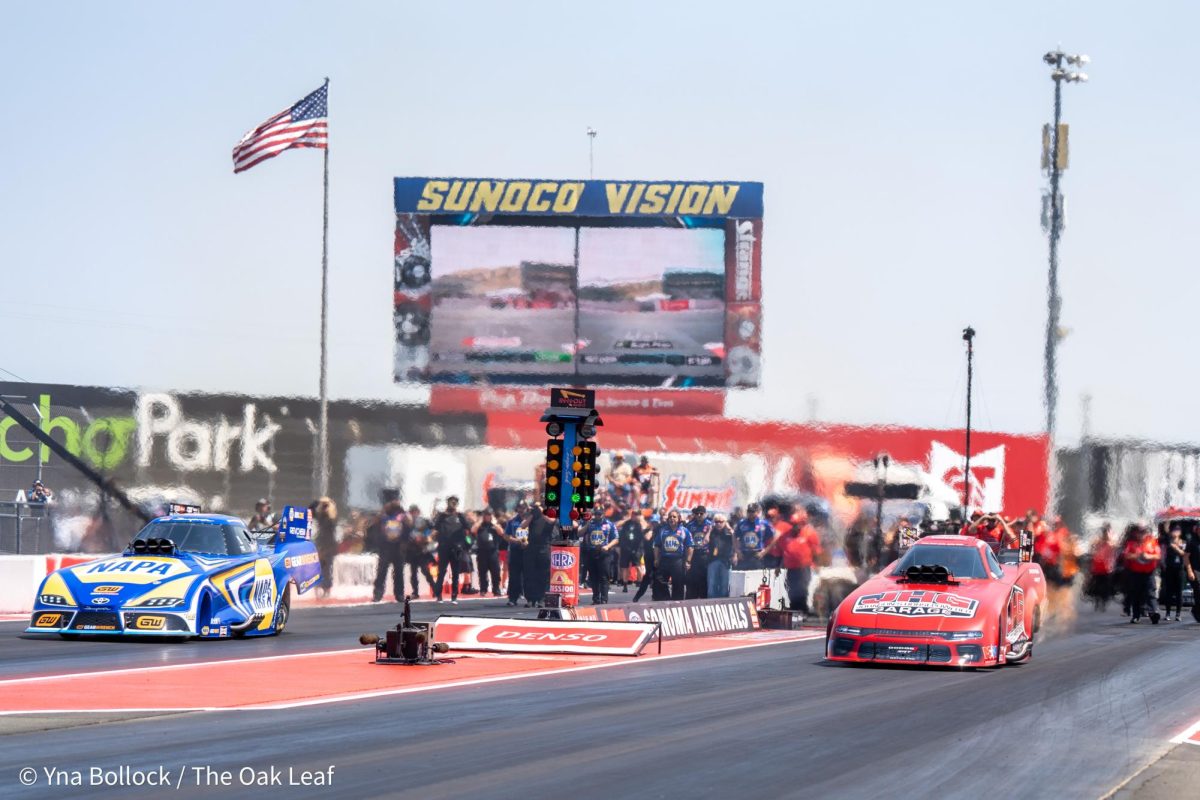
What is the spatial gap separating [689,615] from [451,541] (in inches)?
385

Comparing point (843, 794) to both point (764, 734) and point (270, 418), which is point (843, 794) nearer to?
point (764, 734)

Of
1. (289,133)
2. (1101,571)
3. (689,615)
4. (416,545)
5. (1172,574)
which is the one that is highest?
(289,133)

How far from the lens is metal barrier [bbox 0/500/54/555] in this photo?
112 ft

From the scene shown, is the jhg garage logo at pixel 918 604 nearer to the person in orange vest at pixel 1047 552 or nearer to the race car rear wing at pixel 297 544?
the race car rear wing at pixel 297 544

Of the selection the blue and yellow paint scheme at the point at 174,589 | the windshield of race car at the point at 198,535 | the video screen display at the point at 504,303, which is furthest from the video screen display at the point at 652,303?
the windshield of race car at the point at 198,535

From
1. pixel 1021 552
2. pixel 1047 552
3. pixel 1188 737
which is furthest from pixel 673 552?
pixel 1188 737

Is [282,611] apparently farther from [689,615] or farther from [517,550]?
[517,550]

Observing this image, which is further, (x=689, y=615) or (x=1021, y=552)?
(x=1021, y=552)

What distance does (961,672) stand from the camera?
1823 centimetres

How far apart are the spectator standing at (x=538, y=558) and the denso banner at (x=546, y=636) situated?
11144 mm

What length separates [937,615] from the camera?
18.4 meters

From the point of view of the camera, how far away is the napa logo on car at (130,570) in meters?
20.0

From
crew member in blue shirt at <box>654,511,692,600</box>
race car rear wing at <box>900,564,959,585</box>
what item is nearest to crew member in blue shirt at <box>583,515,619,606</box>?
crew member in blue shirt at <box>654,511,692,600</box>

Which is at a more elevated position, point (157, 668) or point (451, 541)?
point (451, 541)
